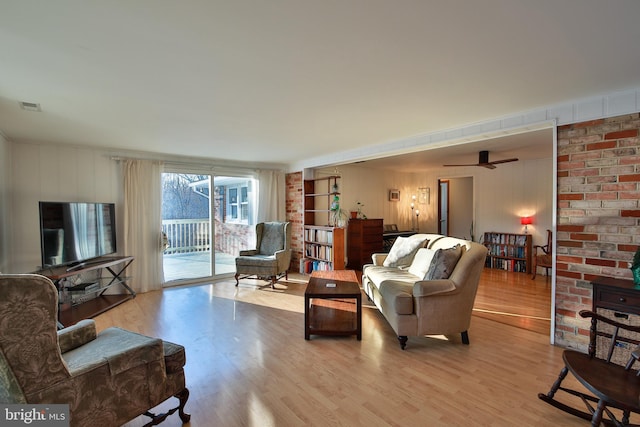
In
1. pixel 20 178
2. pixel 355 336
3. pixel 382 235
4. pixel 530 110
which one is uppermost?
pixel 530 110

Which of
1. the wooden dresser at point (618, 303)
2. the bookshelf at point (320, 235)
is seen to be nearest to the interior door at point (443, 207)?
the bookshelf at point (320, 235)

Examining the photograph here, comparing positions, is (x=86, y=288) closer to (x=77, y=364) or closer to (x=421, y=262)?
(x=77, y=364)

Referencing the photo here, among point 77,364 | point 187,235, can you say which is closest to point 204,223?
point 187,235

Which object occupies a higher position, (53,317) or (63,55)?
(63,55)

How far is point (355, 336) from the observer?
2979 millimetres

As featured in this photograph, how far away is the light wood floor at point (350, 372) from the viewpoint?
1818mm

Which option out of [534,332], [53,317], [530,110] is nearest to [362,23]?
[53,317]

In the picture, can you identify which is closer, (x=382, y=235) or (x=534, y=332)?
(x=534, y=332)

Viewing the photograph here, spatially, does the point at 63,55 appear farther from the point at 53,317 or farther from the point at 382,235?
the point at 382,235

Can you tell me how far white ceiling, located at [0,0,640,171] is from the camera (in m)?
1.38

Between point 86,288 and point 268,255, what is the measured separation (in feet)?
8.58

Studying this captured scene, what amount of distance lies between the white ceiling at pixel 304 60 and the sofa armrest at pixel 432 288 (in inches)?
64.4

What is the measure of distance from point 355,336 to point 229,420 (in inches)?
59.3

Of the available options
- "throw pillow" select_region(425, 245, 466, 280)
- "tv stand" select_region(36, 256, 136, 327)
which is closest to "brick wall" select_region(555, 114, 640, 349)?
"throw pillow" select_region(425, 245, 466, 280)
